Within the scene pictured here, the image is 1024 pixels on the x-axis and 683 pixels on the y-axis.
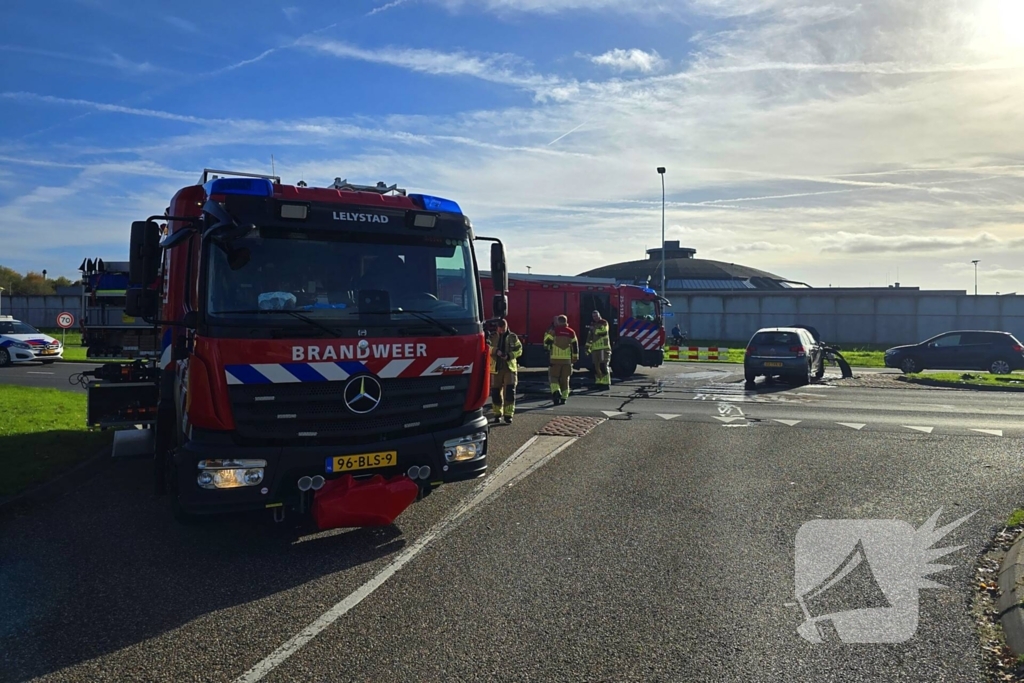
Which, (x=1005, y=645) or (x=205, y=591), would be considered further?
(x=205, y=591)

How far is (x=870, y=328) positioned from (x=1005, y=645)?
4562 centimetres

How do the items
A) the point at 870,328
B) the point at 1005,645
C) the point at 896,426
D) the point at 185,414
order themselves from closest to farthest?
the point at 1005,645 → the point at 185,414 → the point at 896,426 → the point at 870,328

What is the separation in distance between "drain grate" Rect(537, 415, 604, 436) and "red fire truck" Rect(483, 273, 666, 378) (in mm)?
8415

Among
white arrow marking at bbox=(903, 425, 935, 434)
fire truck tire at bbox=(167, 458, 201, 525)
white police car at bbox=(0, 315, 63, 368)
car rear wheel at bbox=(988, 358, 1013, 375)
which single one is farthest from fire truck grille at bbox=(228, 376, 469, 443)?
white police car at bbox=(0, 315, 63, 368)

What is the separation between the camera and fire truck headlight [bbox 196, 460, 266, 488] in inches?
217

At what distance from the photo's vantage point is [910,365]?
26203 mm

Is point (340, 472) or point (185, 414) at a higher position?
point (185, 414)

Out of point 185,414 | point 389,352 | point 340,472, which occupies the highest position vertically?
point 389,352

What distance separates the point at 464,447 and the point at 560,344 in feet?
28.5

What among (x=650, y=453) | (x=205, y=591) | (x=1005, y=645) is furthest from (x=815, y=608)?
(x=650, y=453)

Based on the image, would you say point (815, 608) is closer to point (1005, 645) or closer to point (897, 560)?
point (1005, 645)

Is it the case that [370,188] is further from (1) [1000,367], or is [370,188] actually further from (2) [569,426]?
(1) [1000,367]

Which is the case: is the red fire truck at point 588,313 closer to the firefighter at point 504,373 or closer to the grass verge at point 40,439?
the firefighter at point 504,373

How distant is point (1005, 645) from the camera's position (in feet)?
14.2
